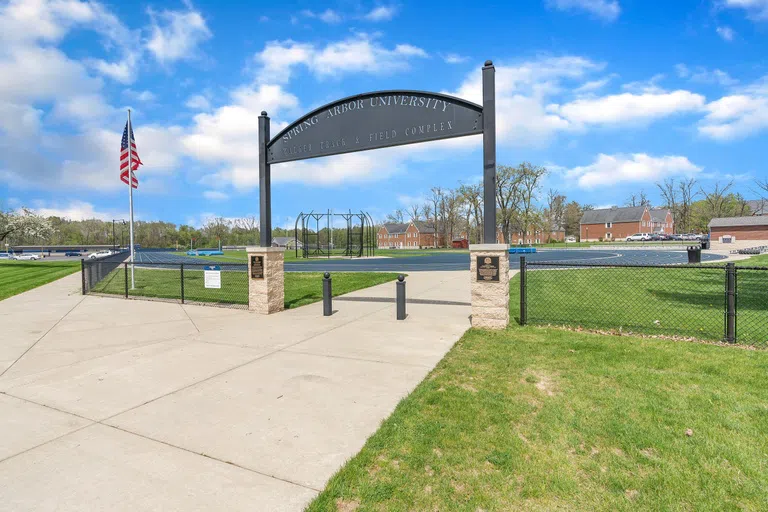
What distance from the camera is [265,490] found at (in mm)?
2779

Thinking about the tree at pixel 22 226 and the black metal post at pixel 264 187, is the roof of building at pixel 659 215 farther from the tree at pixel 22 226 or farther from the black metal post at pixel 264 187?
the tree at pixel 22 226

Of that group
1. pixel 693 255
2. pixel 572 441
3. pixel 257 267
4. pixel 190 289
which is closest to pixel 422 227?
pixel 693 255

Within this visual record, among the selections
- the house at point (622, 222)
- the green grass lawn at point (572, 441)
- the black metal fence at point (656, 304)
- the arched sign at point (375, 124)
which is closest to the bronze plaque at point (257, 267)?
the arched sign at point (375, 124)

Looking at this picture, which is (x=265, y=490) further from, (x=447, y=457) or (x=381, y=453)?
(x=447, y=457)

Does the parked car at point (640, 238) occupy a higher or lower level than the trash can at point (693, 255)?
higher

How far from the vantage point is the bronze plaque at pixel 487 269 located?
24.8 ft

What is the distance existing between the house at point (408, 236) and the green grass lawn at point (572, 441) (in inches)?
3309

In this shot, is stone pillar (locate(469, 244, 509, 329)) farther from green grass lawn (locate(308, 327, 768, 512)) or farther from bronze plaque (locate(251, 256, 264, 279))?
bronze plaque (locate(251, 256, 264, 279))

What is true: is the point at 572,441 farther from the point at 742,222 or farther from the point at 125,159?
the point at 742,222

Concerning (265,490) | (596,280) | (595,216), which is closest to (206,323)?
(265,490)

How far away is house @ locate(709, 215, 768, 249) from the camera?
176 feet

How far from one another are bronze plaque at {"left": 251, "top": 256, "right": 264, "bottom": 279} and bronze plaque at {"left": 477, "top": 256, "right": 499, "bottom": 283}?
17.0ft

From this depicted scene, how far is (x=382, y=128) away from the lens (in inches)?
343

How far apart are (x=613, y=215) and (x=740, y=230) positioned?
33.4 meters
